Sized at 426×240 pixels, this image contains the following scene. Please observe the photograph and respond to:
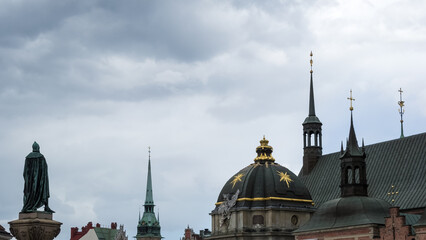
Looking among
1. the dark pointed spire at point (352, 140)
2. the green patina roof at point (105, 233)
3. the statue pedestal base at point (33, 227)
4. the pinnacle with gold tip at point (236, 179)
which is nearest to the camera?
the statue pedestal base at point (33, 227)

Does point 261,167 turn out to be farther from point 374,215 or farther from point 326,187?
point 374,215

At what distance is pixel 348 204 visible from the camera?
8500 centimetres

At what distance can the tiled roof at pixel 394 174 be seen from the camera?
3718 inches

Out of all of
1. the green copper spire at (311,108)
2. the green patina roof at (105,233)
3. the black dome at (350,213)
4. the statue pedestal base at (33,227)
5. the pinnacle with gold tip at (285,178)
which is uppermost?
the green copper spire at (311,108)

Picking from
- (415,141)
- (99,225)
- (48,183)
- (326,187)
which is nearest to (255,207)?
(326,187)

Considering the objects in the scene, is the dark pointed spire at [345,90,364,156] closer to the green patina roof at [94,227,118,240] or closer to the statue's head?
the statue's head

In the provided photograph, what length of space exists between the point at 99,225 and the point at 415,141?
109317 mm

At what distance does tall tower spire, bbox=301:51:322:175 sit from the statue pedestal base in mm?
75364

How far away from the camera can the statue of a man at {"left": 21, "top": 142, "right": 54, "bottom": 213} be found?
46.0 metres

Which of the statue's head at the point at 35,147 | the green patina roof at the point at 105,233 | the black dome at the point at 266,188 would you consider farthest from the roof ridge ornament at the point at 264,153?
the green patina roof at the point at 105,233

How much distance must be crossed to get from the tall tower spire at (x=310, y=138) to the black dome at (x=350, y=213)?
30.6 meters

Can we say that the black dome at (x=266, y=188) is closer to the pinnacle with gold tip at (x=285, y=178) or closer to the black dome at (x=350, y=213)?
the pinnacle with gold tip at (x=285, y=178)

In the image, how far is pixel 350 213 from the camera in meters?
83.8

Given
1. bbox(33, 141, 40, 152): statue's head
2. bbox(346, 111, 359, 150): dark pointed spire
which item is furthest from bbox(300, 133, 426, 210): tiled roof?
bbox(33, 141, 40, 152): statue's head
